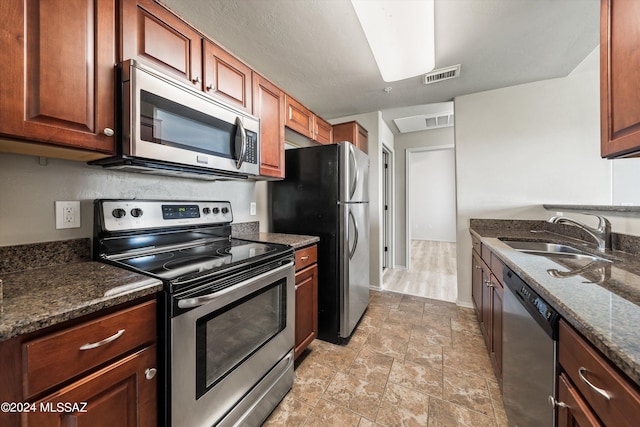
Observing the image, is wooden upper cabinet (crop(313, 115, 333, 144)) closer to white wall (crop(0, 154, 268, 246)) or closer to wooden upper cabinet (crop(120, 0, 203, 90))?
wooden upper cabinet (crop(120, 0, 203, 90))

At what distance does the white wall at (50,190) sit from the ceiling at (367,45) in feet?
3.69

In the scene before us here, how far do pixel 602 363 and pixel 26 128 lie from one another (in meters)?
1.81

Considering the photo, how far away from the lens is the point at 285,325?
1563mm

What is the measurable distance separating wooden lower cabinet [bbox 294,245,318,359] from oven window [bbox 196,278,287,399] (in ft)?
0.91

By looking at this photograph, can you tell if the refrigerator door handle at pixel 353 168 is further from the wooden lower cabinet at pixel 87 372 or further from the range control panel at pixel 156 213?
the wooden lower cabinet at pixel 87 372

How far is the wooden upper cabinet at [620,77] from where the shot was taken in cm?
87

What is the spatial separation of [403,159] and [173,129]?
409cm

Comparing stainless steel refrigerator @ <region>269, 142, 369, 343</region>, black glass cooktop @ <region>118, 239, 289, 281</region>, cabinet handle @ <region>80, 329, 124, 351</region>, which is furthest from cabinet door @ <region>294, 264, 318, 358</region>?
cabinet handle @ <region>80, 329, 124, 351</region>

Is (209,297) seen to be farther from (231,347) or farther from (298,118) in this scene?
(298,118)

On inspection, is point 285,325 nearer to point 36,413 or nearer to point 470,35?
point 36,413

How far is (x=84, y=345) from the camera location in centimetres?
72

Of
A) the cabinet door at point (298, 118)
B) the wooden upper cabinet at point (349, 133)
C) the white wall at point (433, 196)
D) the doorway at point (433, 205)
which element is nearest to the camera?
the cabinet door at point (298, 118)

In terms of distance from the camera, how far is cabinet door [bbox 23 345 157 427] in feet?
2.19

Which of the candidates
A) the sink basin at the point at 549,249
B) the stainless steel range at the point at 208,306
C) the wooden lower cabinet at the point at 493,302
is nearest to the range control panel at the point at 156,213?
the stainless steel range at the point at 208,306
